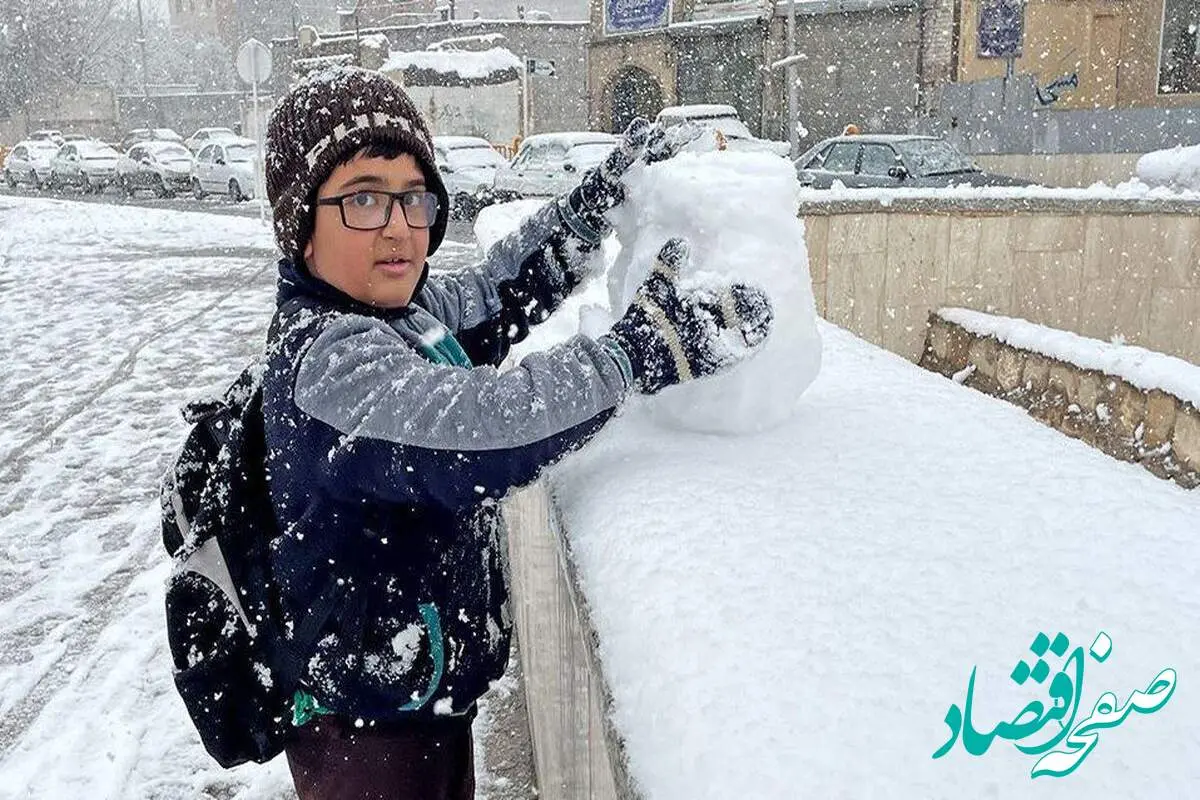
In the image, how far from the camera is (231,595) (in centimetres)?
155

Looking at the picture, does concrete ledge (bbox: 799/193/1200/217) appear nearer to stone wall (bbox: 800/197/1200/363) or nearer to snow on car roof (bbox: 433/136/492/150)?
stone wall (bbox: 800/197/1200/363)

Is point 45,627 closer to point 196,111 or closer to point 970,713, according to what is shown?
point 970,713

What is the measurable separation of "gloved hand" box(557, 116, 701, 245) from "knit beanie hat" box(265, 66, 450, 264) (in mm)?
477

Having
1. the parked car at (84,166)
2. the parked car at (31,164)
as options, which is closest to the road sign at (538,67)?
the parked car at (84,166)

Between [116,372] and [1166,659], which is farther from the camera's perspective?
[116,372]

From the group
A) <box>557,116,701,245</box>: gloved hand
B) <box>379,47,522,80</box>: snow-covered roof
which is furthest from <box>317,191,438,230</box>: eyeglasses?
<box>379,47,522,80</box>: snow-covered roof

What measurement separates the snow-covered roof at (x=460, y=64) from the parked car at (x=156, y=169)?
7.05 m

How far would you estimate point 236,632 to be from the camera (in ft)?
5.17

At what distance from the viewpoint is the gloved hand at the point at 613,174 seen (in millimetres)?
1968

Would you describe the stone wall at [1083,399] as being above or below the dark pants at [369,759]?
below

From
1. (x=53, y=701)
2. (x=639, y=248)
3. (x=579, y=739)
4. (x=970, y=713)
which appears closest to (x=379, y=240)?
(x=639, y=248)

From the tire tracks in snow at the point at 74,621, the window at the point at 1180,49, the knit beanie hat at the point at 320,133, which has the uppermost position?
the window at the point at 1180,49

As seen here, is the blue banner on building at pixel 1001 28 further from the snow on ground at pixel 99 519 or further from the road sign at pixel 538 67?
the snow on ground at pixel 99 519

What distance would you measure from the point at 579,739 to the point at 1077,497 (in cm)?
84
